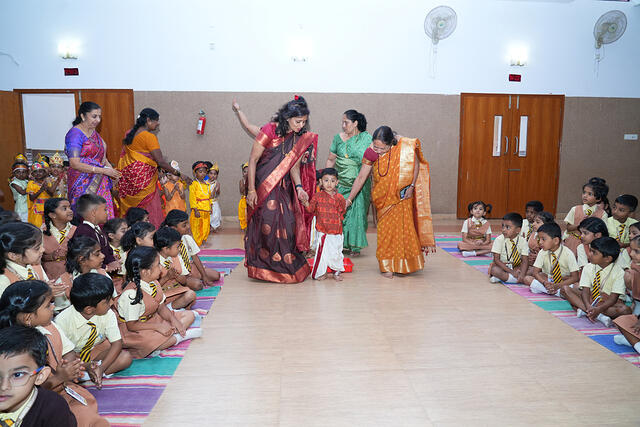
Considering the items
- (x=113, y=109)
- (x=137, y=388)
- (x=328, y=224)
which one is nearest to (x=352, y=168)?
(x=328, y=224)

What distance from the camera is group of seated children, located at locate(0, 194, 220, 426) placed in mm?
1677

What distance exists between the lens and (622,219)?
4.44m

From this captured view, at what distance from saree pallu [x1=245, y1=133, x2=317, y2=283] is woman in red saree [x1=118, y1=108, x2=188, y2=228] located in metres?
1.22

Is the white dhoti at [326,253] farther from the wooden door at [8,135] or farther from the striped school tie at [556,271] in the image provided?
the wooden door at [8,135]

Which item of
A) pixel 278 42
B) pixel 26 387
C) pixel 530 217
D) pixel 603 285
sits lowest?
pixel 603 285

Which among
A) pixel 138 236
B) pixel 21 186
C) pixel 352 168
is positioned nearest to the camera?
pixel 138 236

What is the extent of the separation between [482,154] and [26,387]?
7.35 m

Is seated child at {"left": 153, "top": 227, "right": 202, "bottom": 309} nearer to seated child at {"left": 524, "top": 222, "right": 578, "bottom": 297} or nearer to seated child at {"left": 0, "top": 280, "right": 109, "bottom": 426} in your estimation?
seated child at {"left": 0, "top": 280, "right": 109, "bottom": 426}

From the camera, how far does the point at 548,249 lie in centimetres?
402

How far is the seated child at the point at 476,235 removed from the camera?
5.58 meters

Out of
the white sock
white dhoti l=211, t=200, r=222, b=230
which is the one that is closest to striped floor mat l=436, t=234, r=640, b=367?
the white sock

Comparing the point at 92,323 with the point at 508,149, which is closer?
the point at 92,323

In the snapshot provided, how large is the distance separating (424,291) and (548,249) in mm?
1076

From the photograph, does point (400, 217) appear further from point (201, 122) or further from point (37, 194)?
point (37, 194)
